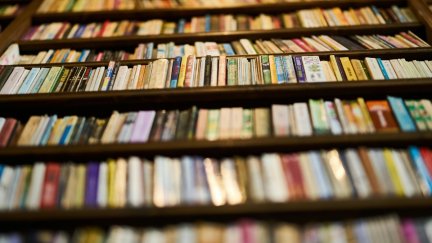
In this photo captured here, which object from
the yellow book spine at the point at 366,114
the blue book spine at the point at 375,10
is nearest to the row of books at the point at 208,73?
the yellow book spine at the point at 366,114

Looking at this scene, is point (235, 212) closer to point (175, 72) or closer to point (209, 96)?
point (209, 96)

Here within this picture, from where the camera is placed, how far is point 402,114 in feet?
4.67

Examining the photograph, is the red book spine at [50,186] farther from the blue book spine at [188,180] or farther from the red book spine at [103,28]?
the red book spine at [103,28]

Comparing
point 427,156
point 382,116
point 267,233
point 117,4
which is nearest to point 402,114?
point 382,116

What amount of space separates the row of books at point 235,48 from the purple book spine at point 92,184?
699 mm

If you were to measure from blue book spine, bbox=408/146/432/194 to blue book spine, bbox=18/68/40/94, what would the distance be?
158 centimetres

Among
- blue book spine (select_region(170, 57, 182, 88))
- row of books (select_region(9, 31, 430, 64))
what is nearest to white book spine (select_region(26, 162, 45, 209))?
blue book spine (select_region(170, 57, 182, 88))

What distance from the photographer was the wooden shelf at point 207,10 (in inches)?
84.1

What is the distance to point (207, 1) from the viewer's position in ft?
7.27

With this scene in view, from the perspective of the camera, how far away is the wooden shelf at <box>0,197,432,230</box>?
1187 millimetres

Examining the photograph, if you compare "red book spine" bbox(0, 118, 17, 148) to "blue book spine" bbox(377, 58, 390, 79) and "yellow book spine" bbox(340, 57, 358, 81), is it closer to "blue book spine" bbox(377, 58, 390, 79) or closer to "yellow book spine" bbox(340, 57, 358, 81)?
"yellow book spine" bbox(340, 57, 358, 81)

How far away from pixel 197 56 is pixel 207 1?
2.02ft

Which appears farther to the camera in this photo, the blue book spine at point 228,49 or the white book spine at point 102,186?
the blue book spine at point 228,49

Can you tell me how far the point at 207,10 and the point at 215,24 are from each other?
0.47 feet
